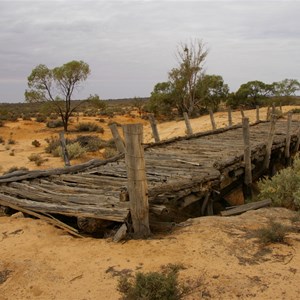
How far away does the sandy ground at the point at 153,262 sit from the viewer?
11.6 ft

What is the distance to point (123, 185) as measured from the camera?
580cm

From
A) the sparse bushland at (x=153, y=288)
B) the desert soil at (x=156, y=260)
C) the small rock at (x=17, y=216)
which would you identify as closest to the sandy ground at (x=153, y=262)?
the desert soil at (x=156, y=260)

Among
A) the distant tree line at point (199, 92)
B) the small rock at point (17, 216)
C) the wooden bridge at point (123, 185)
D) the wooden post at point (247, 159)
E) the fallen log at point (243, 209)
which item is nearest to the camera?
the wooden bridge at point (123, 185)

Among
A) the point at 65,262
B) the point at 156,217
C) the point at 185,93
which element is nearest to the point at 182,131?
the point at 185,93

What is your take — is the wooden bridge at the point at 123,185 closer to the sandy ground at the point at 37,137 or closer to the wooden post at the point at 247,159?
the wooden post at the point at 247,159

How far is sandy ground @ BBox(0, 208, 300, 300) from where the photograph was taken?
3521mm

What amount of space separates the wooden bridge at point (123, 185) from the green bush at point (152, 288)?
1356 mm

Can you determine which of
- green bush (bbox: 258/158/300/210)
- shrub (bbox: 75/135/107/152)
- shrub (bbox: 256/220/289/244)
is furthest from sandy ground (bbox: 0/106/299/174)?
shrub (bbox: 256/220/289/244)

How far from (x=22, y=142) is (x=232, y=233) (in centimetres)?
1668

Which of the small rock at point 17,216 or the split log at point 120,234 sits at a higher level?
the split log at point 120,234

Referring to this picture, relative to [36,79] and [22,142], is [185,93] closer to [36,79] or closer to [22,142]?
[36,79]

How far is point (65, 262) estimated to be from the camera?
412 cm

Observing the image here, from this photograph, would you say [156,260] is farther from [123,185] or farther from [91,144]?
[91,144]

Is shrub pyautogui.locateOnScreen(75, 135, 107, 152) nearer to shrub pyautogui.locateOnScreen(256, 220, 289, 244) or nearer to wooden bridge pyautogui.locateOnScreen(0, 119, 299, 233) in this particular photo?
wooden bridge pyautogui.locateOnScreen(0, 119, 299, 233)
